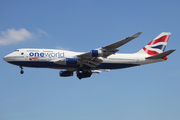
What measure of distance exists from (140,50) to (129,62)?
4241 mm

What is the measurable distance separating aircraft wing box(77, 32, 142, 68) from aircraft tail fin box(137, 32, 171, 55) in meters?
9.96

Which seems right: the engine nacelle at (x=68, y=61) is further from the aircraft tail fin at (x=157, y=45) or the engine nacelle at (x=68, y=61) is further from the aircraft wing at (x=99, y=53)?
the aircraft tail fin at (x=157, y=45)

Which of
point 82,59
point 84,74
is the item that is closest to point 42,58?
point 82,59

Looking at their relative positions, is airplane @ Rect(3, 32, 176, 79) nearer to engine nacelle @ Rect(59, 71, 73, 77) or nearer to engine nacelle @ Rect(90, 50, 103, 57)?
engine nacelle @ Rect(90, 50, 103, 57)

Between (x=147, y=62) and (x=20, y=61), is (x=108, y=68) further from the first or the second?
(x=20, y=61)

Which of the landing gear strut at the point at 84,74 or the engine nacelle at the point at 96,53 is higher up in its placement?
the engine nacelle at the point at 96,53

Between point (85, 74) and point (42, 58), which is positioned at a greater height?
point (42, 58)

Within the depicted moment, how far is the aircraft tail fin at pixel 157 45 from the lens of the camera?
3997cm

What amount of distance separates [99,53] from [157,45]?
48.6 feet

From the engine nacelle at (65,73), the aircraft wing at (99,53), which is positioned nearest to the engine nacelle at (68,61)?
the aircraft wing at (99,53)

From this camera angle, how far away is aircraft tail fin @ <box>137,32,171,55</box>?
131 ft

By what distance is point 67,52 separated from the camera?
35.5 m

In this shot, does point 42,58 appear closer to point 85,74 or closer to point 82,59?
point 82,59

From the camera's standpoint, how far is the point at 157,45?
40.7 meters
